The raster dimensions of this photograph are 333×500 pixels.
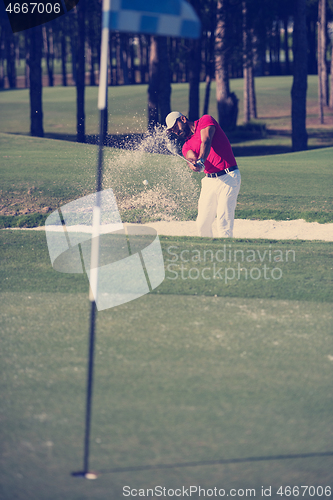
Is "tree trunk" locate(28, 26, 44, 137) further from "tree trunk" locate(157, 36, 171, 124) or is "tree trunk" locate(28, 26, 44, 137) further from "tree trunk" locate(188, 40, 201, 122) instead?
"tree trunk" locate(188, 40, 201, 122)

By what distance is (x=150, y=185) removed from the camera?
1107 centimetres

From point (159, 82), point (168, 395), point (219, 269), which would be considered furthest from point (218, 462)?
point (159, 82)

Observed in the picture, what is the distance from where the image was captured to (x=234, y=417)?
2.83 metres

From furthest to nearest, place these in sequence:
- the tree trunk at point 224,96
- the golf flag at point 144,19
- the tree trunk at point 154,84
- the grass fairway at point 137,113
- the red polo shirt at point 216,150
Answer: the grass fairway at point 137,113 < the tree trunk at point 224,96 < the tree trunk at point 154,84 < the red polo shirt at point 216,150 < the golf flag at point 144,19

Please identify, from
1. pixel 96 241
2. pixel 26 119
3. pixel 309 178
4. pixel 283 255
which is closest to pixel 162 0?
pixel 96 241

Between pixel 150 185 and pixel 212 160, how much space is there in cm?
467

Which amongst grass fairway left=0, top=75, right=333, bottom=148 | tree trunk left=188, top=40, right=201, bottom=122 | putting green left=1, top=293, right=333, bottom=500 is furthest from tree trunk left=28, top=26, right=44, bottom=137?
putting green left=1, top=293, right=333, bottom=500

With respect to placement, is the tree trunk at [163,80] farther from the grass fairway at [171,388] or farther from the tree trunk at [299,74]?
the grass fairway at [171,388]

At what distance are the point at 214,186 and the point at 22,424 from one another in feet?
14.3

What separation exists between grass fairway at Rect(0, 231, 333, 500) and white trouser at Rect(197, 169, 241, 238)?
1.79 metres

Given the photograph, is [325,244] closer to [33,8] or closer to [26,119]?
[33,8]

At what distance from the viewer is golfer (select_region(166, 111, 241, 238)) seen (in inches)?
242

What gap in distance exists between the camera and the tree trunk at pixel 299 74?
1689 centimetres

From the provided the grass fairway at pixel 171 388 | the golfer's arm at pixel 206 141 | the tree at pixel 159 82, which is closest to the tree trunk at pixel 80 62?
the tree at pixel 159 82
